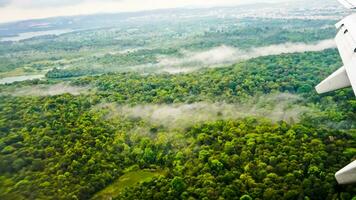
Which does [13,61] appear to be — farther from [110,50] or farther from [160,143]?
[160,143]

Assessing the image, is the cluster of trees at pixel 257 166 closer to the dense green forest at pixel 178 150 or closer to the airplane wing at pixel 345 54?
the dense green forest at pixel 178 150

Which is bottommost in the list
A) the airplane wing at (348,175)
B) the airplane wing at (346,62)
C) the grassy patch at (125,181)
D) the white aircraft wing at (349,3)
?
the grassy patch at (125,181)

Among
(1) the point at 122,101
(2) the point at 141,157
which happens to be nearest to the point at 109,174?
(2) the point at 141,157

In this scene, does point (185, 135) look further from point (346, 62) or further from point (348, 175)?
point (348, 175)

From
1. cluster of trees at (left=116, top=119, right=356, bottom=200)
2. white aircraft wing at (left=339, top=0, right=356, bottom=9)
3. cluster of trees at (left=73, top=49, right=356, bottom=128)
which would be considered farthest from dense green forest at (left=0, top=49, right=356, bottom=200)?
white aircraft wing at (left=339, top=0, right=356, bottom=9)

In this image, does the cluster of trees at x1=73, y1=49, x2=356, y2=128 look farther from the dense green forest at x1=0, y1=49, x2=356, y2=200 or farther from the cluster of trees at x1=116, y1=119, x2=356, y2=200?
the cluster of trees at x1=116, y1=119, x2=356, y2=200

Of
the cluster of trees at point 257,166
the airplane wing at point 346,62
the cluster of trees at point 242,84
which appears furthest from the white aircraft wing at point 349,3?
the cluster of trees at point 242,84

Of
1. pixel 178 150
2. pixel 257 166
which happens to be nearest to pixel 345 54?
pixel 257 166
